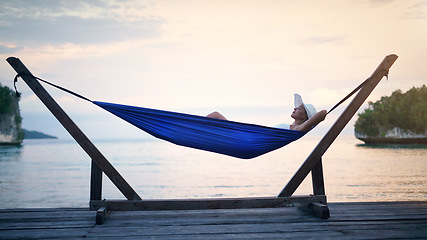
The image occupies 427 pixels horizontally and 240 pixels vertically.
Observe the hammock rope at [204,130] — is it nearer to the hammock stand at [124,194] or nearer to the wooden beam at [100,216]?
the hammock stand at [124,194]

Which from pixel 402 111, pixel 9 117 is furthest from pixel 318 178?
pixel 9 117

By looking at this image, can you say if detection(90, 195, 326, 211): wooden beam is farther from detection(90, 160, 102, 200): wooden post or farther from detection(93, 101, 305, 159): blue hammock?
detection(93, 101, 305, 159): blue hammock

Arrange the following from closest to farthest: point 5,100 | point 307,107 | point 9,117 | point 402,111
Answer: point 307,107 < point 402,111 < point 5,100 < point 9,117

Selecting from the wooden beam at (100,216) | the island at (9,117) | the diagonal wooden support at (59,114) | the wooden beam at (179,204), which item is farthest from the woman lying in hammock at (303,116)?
the island at (9,117)

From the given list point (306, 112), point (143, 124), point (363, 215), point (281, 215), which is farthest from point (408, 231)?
point (143, 124)

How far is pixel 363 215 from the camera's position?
267cm

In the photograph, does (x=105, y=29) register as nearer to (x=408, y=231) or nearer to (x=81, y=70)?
(x=81, y=70)

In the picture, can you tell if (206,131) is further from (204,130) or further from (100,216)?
(100,216)

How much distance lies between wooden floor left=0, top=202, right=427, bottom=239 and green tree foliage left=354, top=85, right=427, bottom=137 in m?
44.6

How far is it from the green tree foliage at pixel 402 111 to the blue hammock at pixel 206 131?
147 feet

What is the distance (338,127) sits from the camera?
279cm

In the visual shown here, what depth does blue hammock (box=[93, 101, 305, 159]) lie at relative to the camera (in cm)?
252

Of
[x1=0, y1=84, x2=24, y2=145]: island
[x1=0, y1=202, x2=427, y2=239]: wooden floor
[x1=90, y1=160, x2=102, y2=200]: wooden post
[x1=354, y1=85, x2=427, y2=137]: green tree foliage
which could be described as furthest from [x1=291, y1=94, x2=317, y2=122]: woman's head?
[x1=0, y1=84, x2=24, y2=145]: island

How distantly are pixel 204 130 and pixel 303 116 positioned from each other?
1009mm
